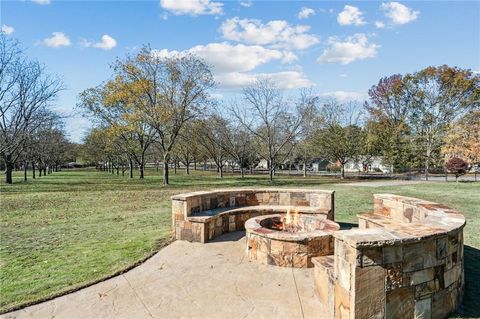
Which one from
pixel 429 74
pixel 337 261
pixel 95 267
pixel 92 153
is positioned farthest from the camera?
pixel 92 153

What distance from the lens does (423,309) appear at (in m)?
3.35

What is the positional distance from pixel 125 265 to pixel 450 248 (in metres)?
4.55

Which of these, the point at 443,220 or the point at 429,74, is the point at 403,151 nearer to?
the point at 429,74

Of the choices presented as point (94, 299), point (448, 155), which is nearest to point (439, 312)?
point (94, 299)

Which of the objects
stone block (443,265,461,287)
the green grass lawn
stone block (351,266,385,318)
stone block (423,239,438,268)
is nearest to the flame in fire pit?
the green grass lawn

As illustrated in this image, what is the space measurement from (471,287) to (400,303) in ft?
6.25

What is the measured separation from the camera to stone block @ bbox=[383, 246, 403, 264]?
10.2ft

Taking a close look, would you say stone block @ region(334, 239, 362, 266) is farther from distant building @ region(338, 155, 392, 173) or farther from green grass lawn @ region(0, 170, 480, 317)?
distant building @ region(338, 155, 392, 173)

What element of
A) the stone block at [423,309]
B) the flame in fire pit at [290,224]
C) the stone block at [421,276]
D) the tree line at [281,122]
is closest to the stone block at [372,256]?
the stone block at [421,276]

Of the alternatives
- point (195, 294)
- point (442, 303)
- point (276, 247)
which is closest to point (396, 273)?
point (442, 303)

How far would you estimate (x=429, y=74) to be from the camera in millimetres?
33469

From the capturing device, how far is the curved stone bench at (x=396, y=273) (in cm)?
309

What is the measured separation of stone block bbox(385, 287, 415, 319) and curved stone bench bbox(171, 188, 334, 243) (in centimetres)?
403

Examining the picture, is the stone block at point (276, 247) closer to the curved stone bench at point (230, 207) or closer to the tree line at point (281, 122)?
the curved stone bench at point (230, 207)
